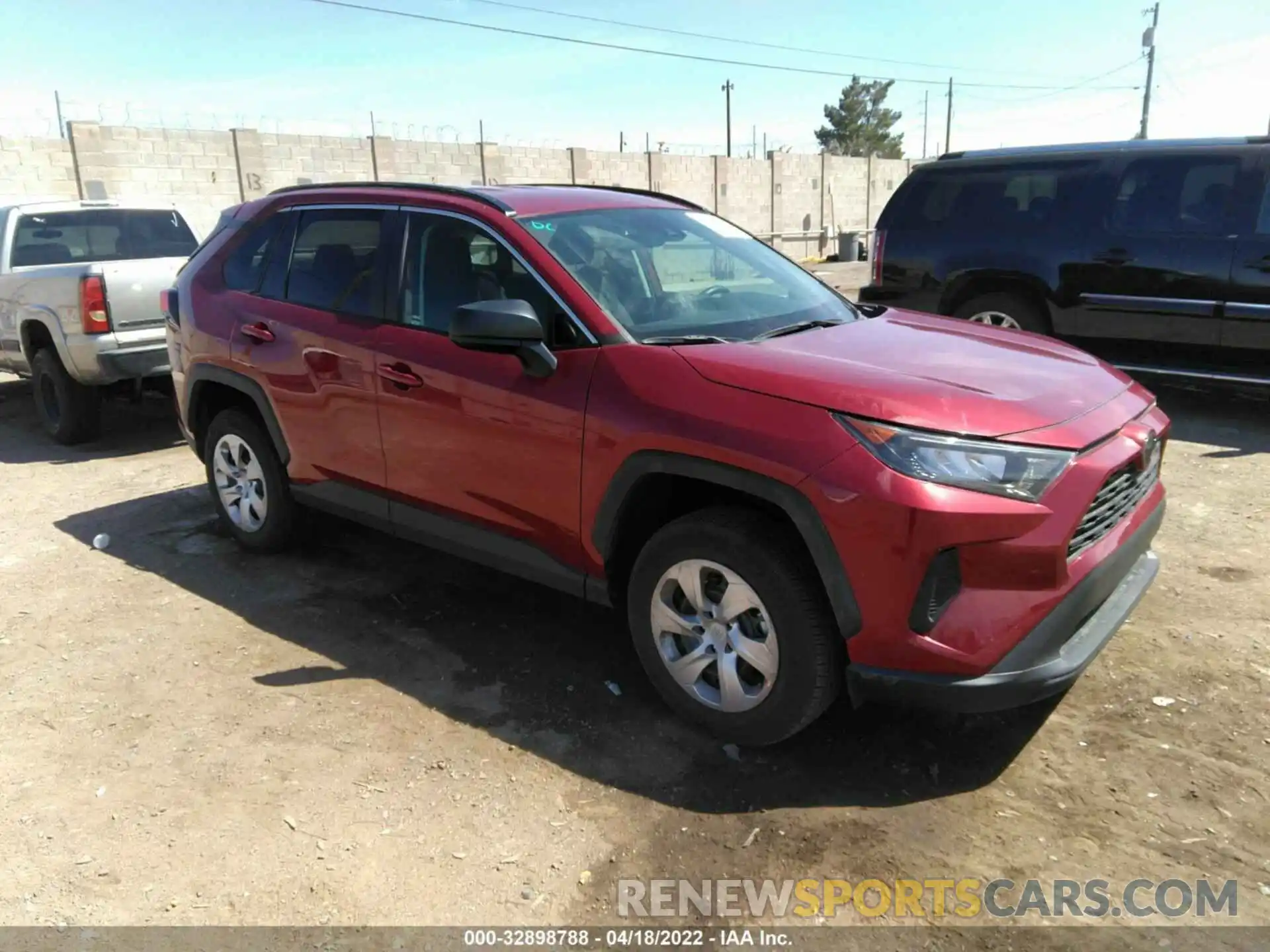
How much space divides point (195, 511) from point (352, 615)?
2165mm

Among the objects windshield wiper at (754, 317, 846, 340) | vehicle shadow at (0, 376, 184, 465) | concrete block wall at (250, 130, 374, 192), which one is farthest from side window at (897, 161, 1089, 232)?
concrete block wall at (250, 130, 374, 192)

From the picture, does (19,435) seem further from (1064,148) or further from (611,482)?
(1064,148)

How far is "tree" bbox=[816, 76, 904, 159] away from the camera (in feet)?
226

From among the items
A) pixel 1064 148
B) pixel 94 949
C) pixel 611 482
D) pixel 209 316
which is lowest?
pixel 94 949

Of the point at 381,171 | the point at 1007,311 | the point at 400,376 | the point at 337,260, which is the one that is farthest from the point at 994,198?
the point at 381,171

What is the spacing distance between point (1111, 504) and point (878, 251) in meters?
5.89

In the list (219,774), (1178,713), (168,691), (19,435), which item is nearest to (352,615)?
(168,691)

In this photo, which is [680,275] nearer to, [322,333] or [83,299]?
[322,333]

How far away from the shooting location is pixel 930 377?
3016 mm

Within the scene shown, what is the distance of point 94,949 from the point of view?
2.45m

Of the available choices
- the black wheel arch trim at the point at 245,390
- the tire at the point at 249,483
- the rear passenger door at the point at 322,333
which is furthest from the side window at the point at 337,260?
the tire at the point at 249,483

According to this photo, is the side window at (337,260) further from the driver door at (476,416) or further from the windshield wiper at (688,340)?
the windshield wiper at (688,340)

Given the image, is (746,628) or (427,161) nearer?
(746,628)

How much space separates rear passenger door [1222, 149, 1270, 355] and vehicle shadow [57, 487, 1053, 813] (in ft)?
15.6
